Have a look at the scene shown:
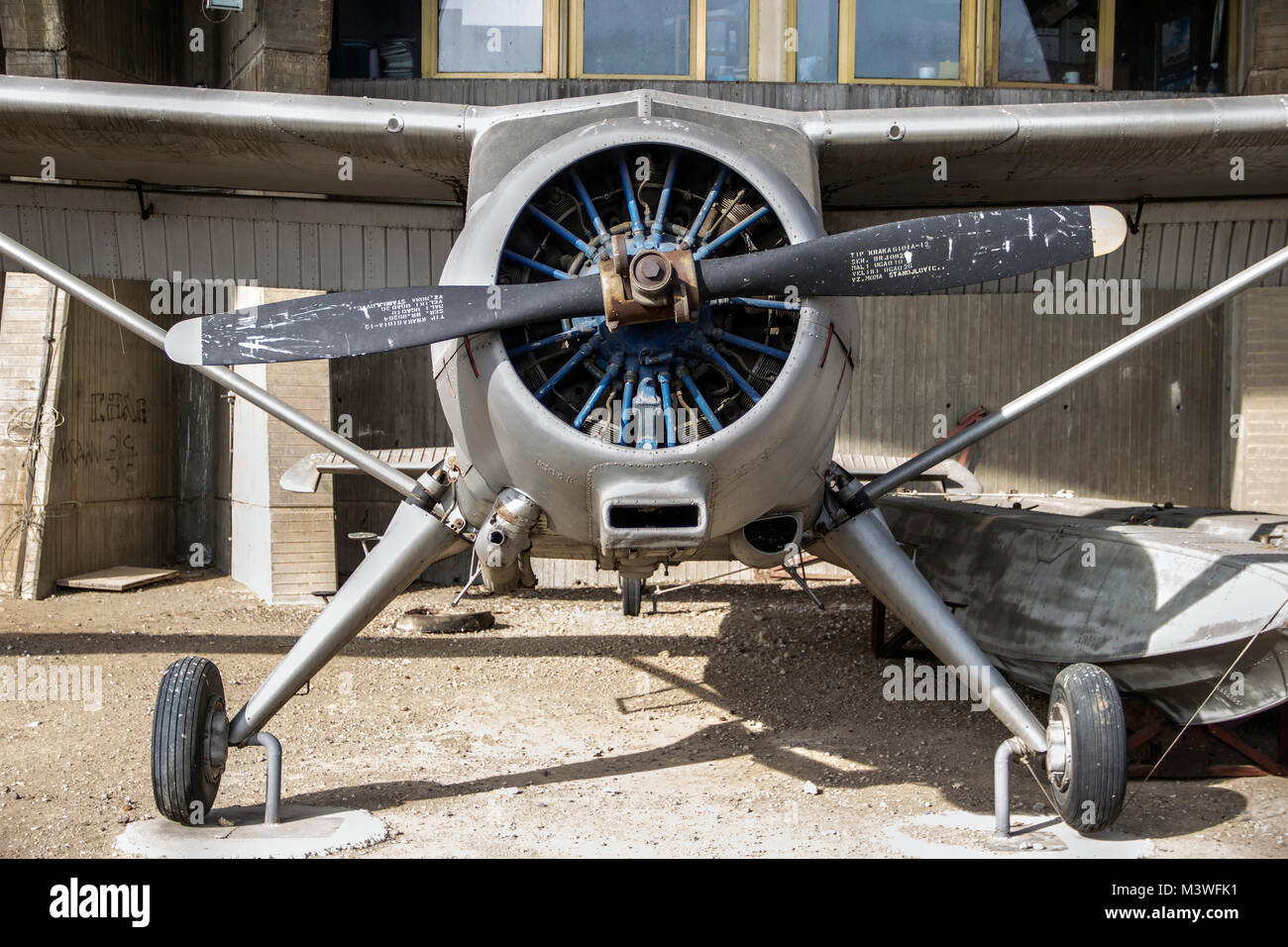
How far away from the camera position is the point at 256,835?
493cm

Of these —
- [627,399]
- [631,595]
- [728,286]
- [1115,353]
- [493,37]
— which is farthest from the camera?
[493,37]

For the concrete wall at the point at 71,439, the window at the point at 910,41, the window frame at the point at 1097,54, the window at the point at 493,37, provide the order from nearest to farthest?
1. the concrete wall at the point at 71,439
2. the window at the point at 493,37
3. the window at the point at 910,41
4. the window frame at the point at 1097,54

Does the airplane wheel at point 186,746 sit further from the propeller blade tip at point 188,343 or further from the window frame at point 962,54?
the window frame at point 962,54

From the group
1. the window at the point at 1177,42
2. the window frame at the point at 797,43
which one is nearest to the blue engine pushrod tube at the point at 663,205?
the window frame at the point at 797,43

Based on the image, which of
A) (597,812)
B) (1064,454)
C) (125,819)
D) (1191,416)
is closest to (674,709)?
(597,812)

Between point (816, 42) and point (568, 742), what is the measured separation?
7.93 metres

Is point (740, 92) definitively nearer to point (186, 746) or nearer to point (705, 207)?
point (705, 207)

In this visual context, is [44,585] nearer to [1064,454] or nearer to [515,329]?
[515,329]

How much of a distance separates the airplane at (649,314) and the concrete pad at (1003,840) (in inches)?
4.3

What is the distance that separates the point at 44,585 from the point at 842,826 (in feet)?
28.3

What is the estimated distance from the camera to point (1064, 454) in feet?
40.0

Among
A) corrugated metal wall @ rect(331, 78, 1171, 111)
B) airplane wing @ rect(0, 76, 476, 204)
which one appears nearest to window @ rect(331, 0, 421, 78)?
corrugated metal wall @ rect(331, 78, 1171, 111)

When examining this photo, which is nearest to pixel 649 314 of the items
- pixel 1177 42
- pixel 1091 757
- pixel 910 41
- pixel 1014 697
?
pixel 1014 697

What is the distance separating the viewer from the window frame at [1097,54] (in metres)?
11.7
